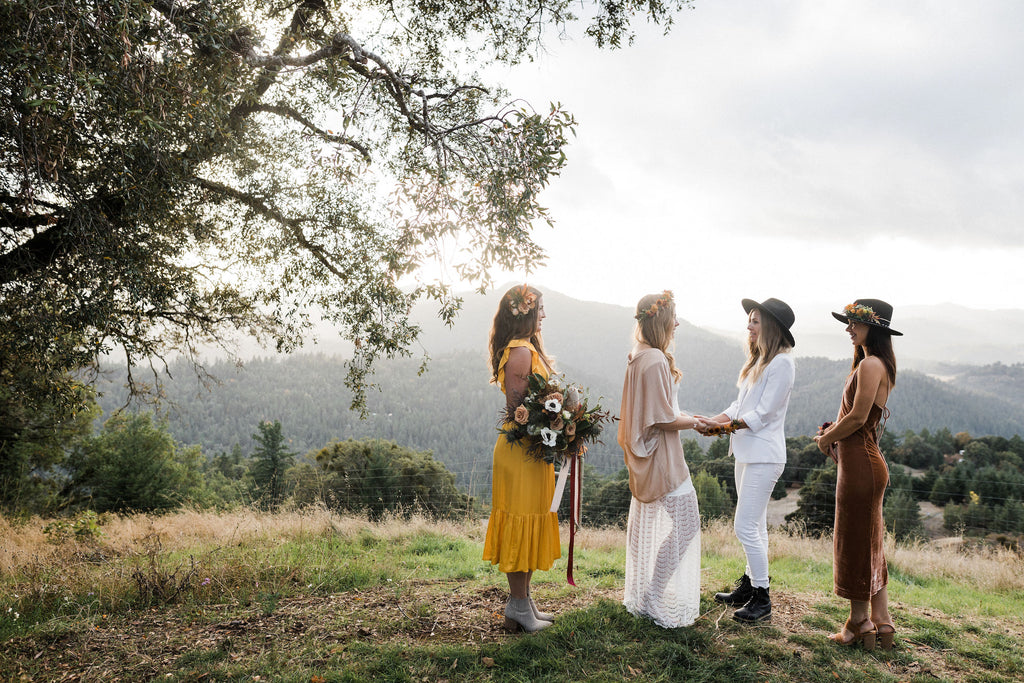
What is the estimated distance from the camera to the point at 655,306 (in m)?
4.28

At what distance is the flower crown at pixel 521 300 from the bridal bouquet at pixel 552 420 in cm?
49

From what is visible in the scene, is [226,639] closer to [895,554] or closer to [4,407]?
[895,554]

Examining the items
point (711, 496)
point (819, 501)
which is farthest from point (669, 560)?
point (711, 496)

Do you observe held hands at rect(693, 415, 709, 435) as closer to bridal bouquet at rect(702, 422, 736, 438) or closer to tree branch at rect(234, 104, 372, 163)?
bridal bouquet at rect(702, 422, 736, 438)

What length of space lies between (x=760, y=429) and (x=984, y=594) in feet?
13.4

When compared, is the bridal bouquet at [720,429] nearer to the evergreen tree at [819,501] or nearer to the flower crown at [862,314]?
the flower crown at [862,314]

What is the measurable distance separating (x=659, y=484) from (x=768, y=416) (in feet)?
3.30

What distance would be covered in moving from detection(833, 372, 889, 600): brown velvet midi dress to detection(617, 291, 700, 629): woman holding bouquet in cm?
101

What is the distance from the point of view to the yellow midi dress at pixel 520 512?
3.92 metres

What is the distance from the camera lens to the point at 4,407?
16.3 meters

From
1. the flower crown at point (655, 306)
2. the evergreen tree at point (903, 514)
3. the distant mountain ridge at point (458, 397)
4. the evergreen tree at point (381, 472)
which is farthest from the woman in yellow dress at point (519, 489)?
the distant mountain ridge at point (458, 397)

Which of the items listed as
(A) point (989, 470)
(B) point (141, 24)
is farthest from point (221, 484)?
(A) point (989, 470)

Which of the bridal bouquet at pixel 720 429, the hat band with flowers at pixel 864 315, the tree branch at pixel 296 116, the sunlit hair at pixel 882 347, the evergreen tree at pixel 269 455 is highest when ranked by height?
the tree branch at pixel 296 116

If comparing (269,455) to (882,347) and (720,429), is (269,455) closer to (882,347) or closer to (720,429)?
(720,429)
